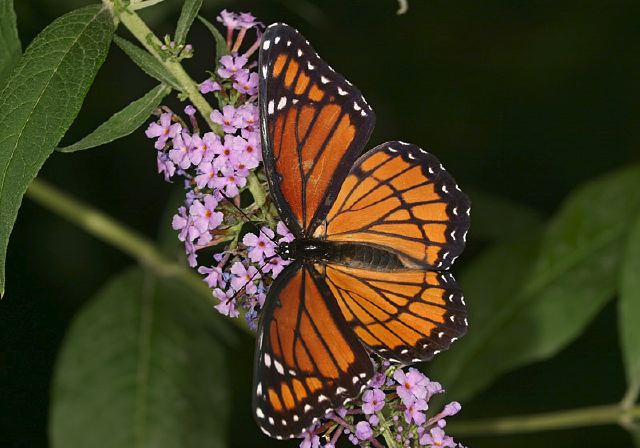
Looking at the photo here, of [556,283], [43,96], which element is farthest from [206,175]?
[556,283]

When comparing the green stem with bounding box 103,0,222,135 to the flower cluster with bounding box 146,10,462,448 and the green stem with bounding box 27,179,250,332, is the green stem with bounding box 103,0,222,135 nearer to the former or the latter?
the flower cluster with bounding box 146,10,462,448

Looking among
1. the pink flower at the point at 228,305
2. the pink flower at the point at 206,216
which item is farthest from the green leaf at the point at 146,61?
the pink flower at the point at 228,305

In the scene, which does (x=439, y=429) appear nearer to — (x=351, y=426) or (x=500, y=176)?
(x=351, y=426)

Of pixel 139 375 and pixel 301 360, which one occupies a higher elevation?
pixel 139 375

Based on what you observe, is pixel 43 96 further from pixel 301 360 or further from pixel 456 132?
pixel 456 132

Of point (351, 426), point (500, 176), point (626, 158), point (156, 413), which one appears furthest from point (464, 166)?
point (351, 426)

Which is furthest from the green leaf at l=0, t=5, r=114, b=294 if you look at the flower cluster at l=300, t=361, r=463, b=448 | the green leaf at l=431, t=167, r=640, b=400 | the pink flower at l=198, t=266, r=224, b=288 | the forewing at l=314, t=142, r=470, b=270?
the green leaf at l=431, t=167, r=640, b=400
